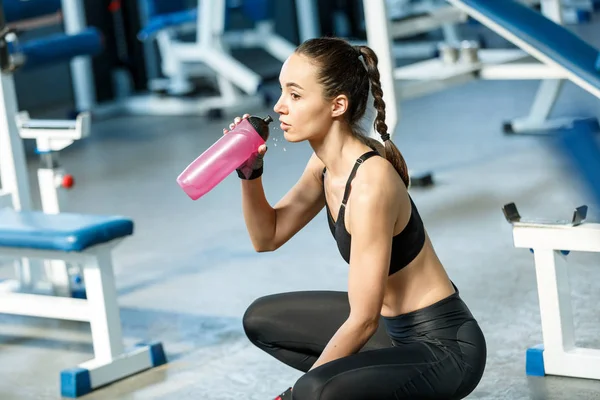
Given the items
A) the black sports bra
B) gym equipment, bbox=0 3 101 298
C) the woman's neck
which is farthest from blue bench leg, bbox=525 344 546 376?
gym equipment, bbox=0 3 101 298

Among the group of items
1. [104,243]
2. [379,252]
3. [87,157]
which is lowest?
[87,157]

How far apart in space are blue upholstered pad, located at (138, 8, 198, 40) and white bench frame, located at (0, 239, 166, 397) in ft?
13.5

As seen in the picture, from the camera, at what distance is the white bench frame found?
269 centimetres

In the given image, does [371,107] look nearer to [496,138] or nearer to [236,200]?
[236,200]

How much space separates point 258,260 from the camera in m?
3.74

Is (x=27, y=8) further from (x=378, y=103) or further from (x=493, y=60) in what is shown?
(x=378, y=103)

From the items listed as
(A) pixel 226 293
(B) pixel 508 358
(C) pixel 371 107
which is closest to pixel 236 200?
(A) pixel 226 293

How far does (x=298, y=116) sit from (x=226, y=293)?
159cm

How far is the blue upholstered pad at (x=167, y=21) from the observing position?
678 cm

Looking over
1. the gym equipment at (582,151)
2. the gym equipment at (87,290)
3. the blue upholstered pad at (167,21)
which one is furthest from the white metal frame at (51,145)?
the blue upholstered pad at (167,21)

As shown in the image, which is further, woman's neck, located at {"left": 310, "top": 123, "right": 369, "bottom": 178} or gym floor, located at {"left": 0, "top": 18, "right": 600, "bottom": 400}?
gym floor, located at {"left": 0, "top": 18, "right": 600, "bottom": 400}

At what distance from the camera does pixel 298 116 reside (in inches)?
75.5

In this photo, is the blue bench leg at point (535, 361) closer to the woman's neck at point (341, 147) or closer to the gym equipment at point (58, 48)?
the woman's neck at point (341, 147)

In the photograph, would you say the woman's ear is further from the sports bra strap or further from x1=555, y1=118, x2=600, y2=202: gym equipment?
x1=555, y1=118, x2=600, y2=202: gym equipment
